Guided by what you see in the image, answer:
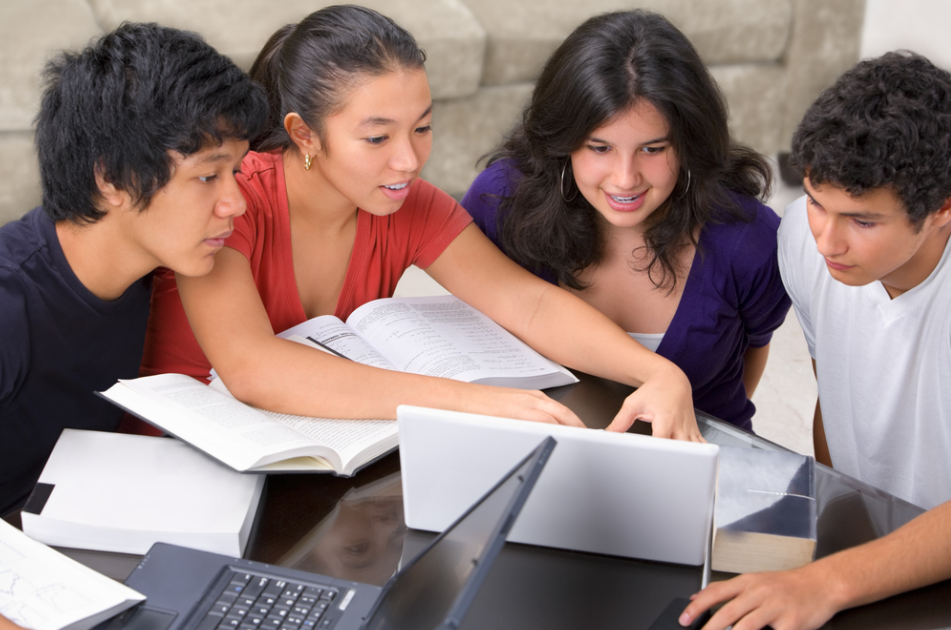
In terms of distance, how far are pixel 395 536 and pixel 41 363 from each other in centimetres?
50

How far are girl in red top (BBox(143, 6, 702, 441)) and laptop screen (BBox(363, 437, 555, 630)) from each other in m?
0.32

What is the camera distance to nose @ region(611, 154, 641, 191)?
1219 millimetres

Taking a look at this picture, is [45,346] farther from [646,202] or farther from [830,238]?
[830,238]

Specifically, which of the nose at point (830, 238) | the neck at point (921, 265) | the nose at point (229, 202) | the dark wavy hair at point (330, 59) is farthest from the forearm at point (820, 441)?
the nose at point (229, 202)

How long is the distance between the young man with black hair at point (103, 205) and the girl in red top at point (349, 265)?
10 cm

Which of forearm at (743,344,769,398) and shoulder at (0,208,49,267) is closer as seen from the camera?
shoulder at (0,208,49,267)

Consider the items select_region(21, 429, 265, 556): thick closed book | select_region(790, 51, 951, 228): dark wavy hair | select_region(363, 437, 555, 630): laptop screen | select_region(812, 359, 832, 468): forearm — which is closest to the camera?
select_region(363, 437, 555, 630): laptop screen

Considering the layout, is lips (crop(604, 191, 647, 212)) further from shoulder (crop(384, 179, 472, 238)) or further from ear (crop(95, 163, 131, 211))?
ear (crop(95, 163, 131, 211))

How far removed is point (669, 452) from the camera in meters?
0.73

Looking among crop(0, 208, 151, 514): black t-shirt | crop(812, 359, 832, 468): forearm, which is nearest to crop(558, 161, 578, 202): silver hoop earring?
crop(812, 359, 832, 468): forearm

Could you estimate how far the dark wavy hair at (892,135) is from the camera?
96 cm

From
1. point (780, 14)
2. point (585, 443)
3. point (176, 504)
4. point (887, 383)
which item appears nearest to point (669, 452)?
point (585, 443)

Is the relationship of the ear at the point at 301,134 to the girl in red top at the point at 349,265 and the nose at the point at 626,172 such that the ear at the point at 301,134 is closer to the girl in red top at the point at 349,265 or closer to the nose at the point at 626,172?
the girl in red top at the point at 349,265

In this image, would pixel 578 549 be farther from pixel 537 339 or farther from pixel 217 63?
pixel 217 63
